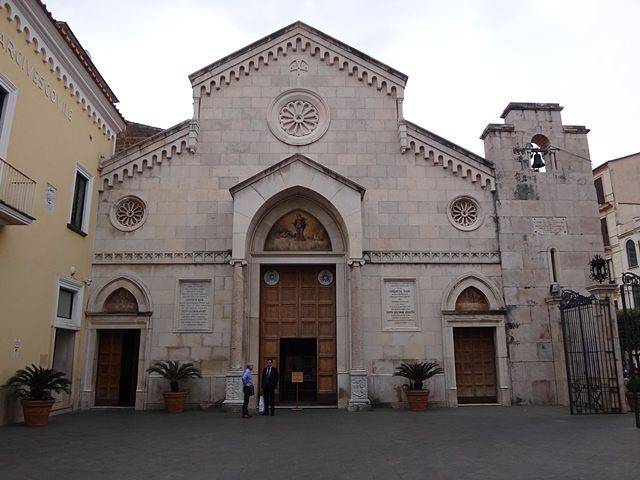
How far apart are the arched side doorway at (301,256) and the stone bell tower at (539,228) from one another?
5.52 metres

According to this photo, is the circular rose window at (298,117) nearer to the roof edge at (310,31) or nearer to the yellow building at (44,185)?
the roof edge at (310,31)

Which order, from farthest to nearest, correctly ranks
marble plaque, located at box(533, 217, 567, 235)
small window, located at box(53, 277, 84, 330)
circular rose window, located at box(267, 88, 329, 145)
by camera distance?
1. circular rose window, located at box(267, 88, 329, 145)
2. marble plaque, located at box(533, 217, 567, 235)
3. small window, located at box(53, 277, 84, 330)

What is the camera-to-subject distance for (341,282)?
18562 millimetres

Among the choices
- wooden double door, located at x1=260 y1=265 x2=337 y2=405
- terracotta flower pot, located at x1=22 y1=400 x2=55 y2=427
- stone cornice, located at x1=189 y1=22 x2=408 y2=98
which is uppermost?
stone cornice, located at x1=189 y1=22 x2=408 y2=98

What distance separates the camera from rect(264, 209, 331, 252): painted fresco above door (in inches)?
746

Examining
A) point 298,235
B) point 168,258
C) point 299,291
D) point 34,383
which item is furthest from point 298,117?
point 34,383

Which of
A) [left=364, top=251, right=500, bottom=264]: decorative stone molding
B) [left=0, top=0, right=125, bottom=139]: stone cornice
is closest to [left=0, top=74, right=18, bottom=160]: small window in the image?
[left=0, top=0, right=125, bottom=139]: stone cornice

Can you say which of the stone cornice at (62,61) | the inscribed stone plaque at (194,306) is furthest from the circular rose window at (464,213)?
the stone cornice at (62,61)

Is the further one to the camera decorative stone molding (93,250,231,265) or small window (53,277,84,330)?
decorative stone molding (93,250,231,265)

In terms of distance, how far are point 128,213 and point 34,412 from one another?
25.8ft

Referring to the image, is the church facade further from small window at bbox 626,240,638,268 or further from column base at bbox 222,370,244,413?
small window at bbox 626,240,638,268

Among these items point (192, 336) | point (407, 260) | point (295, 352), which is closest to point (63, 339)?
point (192, 336)

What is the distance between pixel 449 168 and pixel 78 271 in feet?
45.1

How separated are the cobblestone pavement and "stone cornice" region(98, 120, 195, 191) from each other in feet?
28.4
